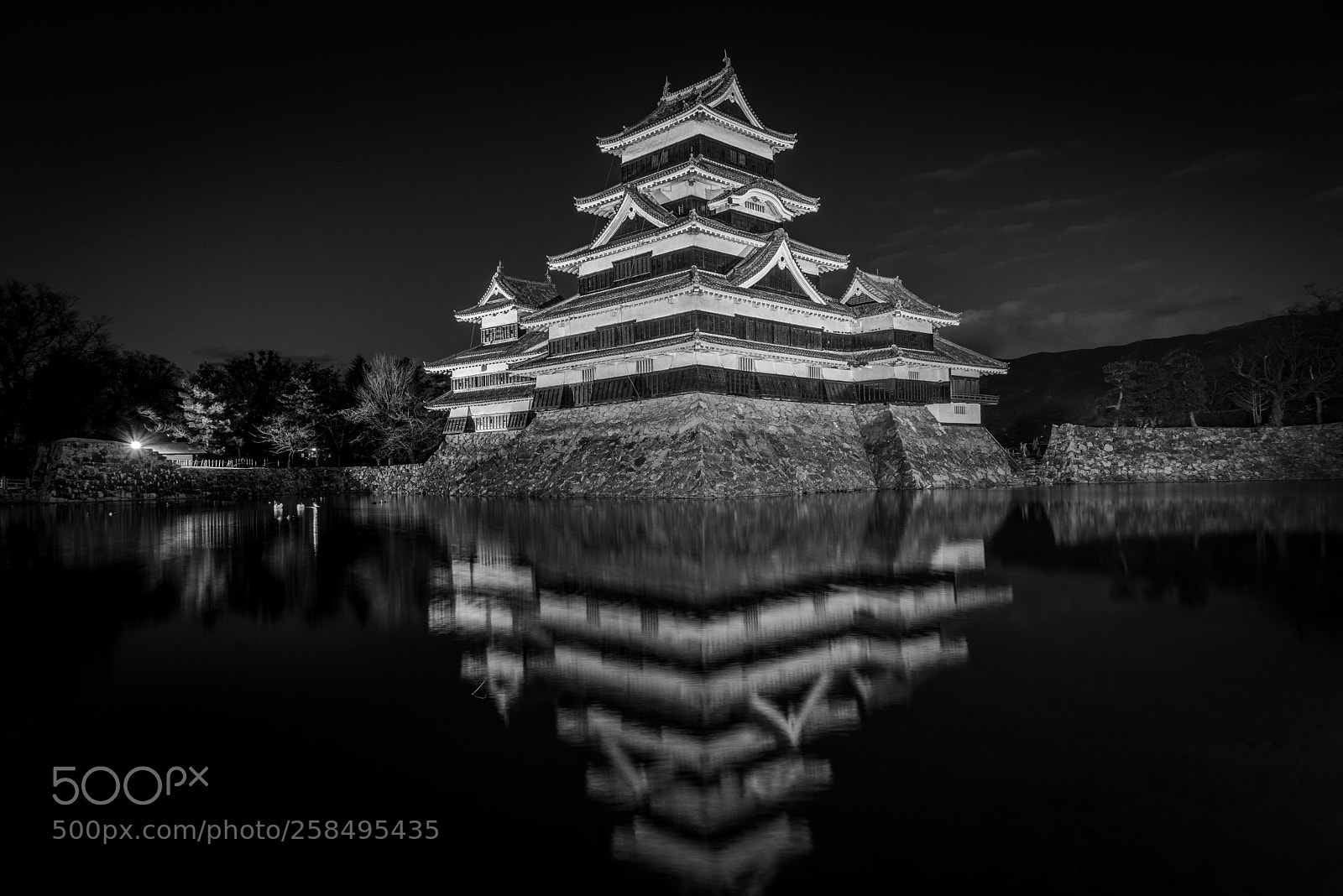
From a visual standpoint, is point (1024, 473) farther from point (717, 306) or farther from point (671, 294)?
point (671, 294)

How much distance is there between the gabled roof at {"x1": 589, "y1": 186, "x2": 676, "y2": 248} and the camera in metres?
39.5

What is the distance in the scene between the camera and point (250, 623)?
955 cm

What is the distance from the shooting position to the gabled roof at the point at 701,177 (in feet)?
135

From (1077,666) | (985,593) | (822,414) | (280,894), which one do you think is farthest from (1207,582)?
(822,414)

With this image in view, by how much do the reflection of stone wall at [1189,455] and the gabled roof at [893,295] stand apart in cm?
1093

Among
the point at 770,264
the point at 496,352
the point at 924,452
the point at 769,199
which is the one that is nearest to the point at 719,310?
the point at 770,264

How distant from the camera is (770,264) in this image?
39656 mm

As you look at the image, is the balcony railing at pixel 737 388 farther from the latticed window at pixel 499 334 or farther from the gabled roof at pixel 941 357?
the latticed window at pixel 499 334

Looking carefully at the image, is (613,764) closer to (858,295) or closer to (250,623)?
(250,623)

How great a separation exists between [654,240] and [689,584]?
31.0 meters

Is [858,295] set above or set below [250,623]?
above

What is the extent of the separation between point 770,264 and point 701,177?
255 inches

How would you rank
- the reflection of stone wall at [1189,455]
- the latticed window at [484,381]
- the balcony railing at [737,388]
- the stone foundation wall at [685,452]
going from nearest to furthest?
the stone foundation wall at [685,452] → the balcony railing at [737,388] → the reflection of stone wall at [1189,455] → the latticed window at [484,381]

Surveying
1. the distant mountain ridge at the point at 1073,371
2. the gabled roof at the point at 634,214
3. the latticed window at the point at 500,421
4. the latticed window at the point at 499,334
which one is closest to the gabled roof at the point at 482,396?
the latticed window at the point at 500,421
